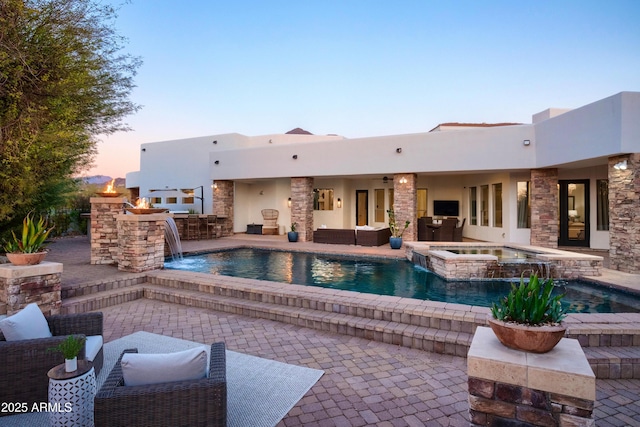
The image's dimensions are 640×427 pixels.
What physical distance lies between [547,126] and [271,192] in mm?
11821

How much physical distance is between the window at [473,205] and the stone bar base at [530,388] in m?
13.7

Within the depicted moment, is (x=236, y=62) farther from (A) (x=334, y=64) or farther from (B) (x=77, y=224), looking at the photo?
(B) (x=77, y=224)

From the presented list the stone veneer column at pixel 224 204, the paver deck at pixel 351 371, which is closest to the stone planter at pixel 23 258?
the paver deck at pixel 351 371

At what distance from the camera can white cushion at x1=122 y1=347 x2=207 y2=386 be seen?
2.28 meters

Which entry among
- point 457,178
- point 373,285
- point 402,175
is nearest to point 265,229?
point 402,175

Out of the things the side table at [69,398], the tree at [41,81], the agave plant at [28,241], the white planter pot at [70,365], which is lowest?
the side table at [69,398]

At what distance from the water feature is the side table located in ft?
25.7

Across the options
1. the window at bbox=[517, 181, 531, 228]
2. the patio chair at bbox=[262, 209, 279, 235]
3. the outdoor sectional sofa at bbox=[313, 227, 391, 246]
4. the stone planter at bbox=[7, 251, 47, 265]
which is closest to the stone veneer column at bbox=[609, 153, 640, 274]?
the window at bbox=[517, 181, 531, 228]

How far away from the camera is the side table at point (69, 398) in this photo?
7.82 feet

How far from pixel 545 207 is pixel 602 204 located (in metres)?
2.23

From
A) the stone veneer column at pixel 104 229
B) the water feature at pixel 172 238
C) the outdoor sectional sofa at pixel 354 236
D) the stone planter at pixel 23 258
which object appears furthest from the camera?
the outdoor sectional sofa at pixel 354 236

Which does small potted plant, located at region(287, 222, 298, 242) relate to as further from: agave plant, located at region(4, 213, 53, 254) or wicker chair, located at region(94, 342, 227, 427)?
wicker chair, located at region(94, 342, 227, 427)

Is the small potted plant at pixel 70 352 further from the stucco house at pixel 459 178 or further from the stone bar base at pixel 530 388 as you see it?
the stucco house at pixel 459 178

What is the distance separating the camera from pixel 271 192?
699 inches
